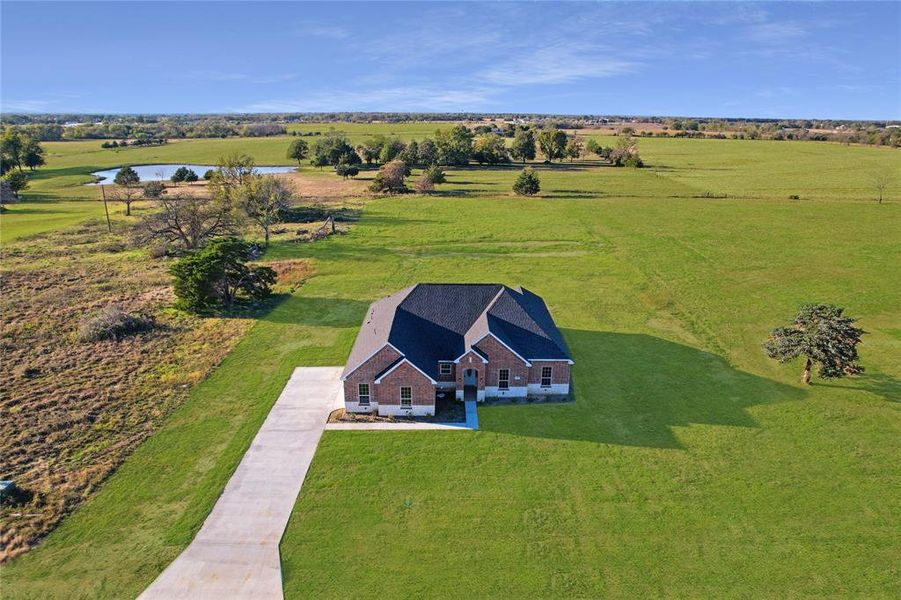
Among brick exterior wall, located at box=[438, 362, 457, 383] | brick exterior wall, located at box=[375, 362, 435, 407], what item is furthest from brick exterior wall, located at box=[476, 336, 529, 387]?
brick exterior wall, located at box=[375, 362, 435, 407]

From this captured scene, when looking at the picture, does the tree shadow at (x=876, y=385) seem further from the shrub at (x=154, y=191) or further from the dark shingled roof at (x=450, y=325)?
the shrub at (x=154, y=191)

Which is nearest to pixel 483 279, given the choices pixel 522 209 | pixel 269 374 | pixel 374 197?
pixel 269 374

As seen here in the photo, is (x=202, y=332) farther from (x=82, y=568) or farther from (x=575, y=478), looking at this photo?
(x=575, y=478)

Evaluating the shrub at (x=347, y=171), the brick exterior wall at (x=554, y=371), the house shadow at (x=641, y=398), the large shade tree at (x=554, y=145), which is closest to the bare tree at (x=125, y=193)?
the shrub at (x=347, y=171)

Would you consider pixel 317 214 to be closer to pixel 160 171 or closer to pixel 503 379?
pixel 503 379

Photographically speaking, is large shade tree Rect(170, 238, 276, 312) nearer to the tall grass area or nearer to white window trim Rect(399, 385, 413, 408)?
white window trim Rect(399, 385, 413, 408)
